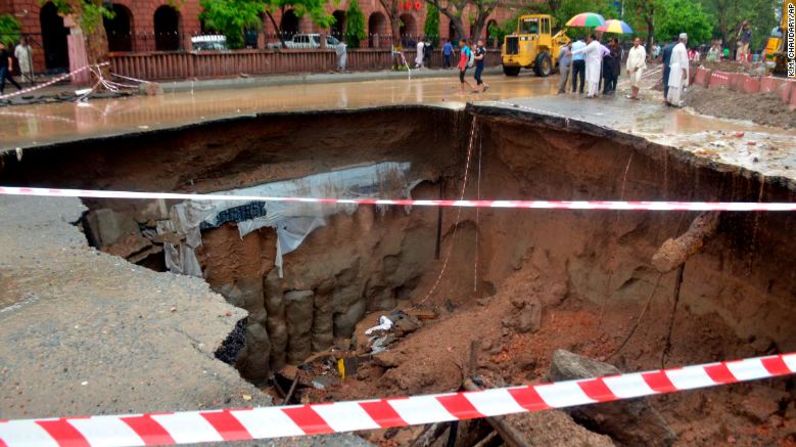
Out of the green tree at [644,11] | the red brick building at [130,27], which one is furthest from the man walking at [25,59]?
the green tree at [644,11]

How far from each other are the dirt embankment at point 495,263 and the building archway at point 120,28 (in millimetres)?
15704

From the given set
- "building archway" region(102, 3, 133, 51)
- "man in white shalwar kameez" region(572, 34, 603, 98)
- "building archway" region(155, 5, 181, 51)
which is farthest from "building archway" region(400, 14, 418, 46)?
"man in white shalwar kameez" region(572, 34, 603, 98)

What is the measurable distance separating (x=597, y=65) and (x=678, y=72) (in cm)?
213

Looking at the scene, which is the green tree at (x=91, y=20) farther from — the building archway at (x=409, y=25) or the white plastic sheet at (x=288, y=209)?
the building archway at (x=409, y=25)

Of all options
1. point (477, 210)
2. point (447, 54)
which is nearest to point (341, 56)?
point (447, 54)

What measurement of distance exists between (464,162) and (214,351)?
294 inches

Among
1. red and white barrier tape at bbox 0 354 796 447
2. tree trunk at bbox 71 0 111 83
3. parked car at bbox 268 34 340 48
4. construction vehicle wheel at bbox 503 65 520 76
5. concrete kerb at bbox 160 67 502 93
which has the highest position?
parked car at bbox 268 34 340 48

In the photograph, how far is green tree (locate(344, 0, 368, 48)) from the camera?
29.5m

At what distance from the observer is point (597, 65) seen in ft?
44.3

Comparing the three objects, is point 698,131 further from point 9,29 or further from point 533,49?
point 9,29

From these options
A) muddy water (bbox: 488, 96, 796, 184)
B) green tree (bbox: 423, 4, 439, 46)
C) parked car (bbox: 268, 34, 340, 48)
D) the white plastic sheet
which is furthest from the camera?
green tree (bbox: 423, 4, 439, 46)

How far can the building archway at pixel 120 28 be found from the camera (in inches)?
911

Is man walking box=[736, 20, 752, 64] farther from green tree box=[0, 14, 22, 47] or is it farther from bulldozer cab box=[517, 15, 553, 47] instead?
green tree box=[0, 14, 22, 47]

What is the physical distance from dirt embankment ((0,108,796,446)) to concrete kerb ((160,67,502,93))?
918 centimetres
